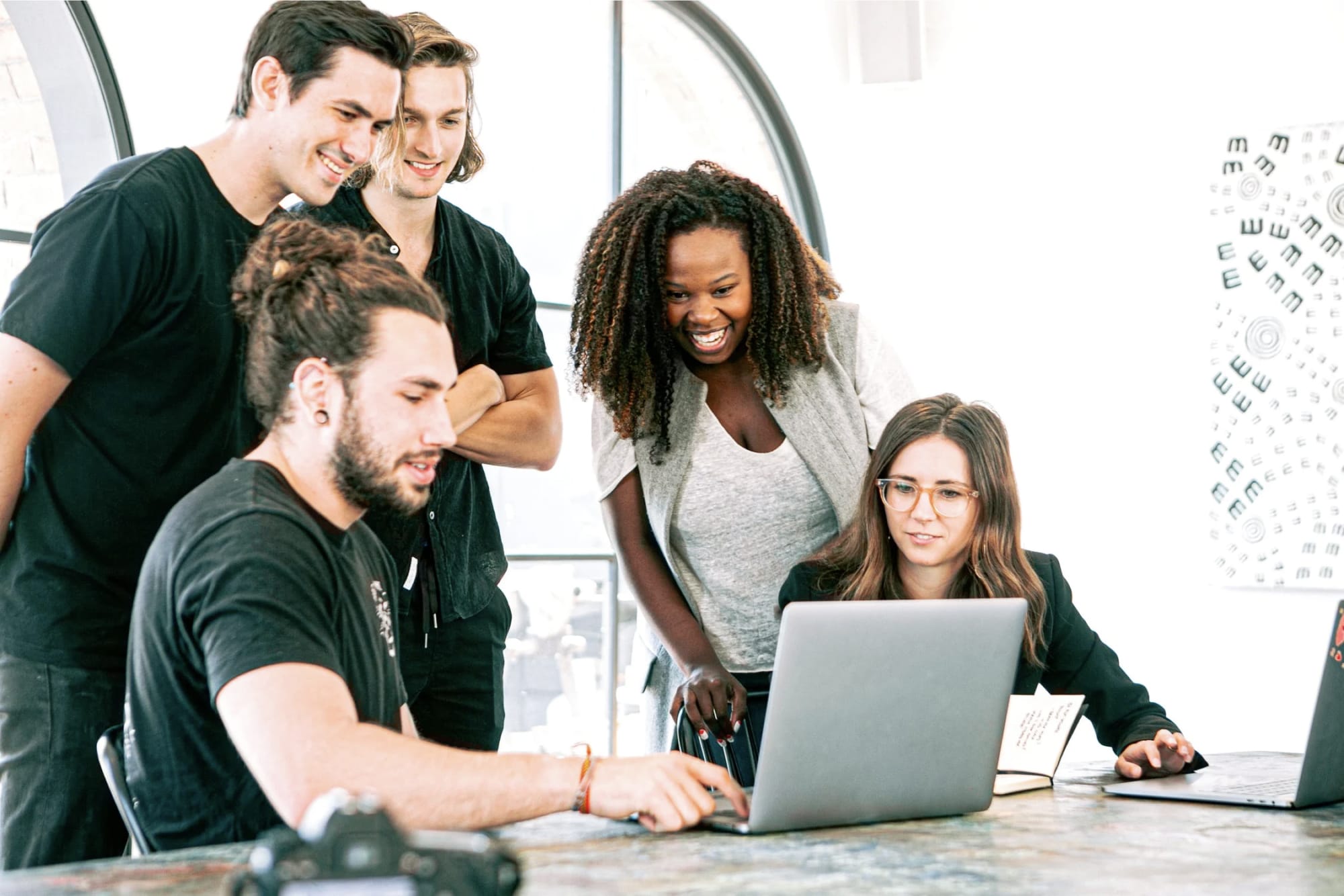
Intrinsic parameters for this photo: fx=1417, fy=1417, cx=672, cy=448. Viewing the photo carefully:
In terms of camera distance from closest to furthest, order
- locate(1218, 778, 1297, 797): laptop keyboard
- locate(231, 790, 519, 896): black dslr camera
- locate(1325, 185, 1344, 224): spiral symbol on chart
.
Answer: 1. locate(231, 790, 519, 896): black dslr camera
2. locate(1218, 778, 1297, 797): laptop keyboard
3. locate(1325, 185, 1344, 224): spiral symbol on chart

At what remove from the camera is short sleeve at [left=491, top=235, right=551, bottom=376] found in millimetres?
2232

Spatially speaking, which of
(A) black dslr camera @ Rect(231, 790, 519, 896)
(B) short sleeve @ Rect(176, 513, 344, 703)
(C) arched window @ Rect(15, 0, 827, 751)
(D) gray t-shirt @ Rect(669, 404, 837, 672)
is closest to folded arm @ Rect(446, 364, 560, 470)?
(D) gray t-shirt @ Rect(669, 404, 837, 672)

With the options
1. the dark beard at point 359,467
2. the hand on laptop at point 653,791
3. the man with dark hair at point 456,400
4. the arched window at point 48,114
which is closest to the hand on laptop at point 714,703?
the man with dark hair at point 456,400

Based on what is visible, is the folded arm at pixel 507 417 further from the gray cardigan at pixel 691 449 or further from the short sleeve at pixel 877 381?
the short sleeve at pixel 877 381

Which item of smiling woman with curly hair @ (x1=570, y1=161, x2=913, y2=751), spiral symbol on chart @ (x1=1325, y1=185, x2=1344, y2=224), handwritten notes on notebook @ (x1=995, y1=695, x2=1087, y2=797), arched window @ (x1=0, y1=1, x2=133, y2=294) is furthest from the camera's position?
spiral symbol on chart @ (x1=1325, y1=185, x2=1344, y2=224)

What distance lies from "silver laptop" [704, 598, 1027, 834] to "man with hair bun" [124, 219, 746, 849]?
0.25ft

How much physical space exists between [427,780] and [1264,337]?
10.7 ft

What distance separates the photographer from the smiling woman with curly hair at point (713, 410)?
227cm

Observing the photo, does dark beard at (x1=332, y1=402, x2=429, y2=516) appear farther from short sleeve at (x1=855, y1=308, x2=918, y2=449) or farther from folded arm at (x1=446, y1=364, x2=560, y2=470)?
short sleeve at (x1=855, y1=308, x2=918, y2=449)

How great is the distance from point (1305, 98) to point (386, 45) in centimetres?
294

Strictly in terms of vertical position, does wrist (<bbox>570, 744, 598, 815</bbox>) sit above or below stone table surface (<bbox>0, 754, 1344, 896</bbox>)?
above

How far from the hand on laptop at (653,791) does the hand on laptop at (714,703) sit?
2.09 ft

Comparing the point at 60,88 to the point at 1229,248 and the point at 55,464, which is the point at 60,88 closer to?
the point at 55,464

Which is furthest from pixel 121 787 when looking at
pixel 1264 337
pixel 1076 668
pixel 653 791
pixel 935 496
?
pixel 1264 337
